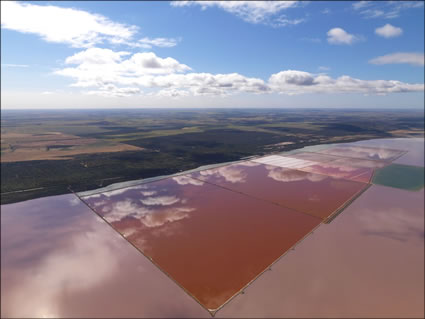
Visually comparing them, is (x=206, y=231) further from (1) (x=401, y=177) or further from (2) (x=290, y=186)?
(1) (x=401, y=177)

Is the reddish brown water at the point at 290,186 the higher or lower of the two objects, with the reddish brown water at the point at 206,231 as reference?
higher

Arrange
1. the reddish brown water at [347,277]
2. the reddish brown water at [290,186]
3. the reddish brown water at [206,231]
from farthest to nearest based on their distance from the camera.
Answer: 1. the reddish brown water at [290,186]
2. the reddish brown water at [206,231]
3. the reddish brown water at [347,277]

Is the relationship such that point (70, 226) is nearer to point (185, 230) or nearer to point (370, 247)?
point (185, 230)

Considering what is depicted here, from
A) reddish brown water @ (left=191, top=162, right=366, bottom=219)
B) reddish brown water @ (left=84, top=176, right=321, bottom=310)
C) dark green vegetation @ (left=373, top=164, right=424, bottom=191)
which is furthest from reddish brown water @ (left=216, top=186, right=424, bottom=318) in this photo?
Answer: dark green vegetation @ (left=373, top=164, right=424, bottom=191)

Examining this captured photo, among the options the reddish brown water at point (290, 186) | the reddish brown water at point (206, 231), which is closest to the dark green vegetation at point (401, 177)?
the reddish brown water at point (290, 186)

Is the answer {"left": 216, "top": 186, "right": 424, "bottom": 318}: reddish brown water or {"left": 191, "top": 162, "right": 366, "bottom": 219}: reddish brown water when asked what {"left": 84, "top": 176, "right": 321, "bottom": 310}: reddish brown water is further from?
{"left": 191, "top": 162, "right": 366, "bottom": 219}: reddish brown water

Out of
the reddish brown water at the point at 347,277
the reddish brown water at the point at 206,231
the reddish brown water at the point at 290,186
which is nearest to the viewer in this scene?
the reddish brown water at the point at 347,277

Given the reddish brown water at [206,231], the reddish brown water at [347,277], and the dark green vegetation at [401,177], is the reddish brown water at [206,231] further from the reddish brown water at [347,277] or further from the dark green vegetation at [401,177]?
the dark green vegetation at [401,177]
